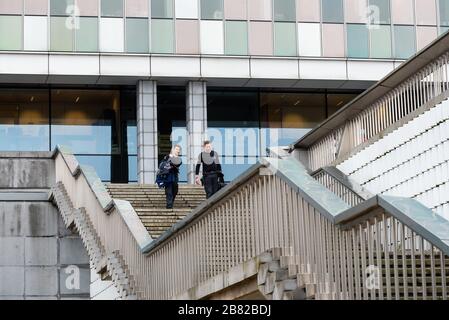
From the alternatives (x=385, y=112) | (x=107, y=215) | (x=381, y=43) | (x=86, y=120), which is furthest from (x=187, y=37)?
(x=385, y=112)

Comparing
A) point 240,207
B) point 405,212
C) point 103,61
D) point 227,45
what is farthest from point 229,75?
point 405,212

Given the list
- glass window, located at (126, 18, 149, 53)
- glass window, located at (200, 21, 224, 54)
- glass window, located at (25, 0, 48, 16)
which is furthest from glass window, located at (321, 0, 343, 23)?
glass window, located at (25, 0, 48, 16)

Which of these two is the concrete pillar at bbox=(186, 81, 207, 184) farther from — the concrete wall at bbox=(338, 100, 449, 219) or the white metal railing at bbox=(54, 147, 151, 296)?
the concrete wall at bbox=(338, 100, 449, 219)

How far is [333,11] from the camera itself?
144ft

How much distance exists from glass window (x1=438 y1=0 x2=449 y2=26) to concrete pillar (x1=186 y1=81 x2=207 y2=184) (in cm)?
910

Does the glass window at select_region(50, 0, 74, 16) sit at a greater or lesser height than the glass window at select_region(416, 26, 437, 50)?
greater

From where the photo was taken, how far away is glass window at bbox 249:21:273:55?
4322 centimetres

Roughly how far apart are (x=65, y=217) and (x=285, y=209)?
14.0 meters

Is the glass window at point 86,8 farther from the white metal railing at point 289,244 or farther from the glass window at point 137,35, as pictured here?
the white metal railing at point 289,244

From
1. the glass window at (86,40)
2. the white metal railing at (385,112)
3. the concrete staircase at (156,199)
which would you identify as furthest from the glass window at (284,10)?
the white metal railing at (385,112)

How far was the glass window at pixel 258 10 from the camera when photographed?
4341 cm

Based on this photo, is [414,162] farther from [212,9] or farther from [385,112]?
[212,9]

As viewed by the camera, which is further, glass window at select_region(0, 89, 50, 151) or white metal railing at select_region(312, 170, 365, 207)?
glass window at select_region(0, 89, 50, 151)

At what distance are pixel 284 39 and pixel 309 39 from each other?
92 cm
